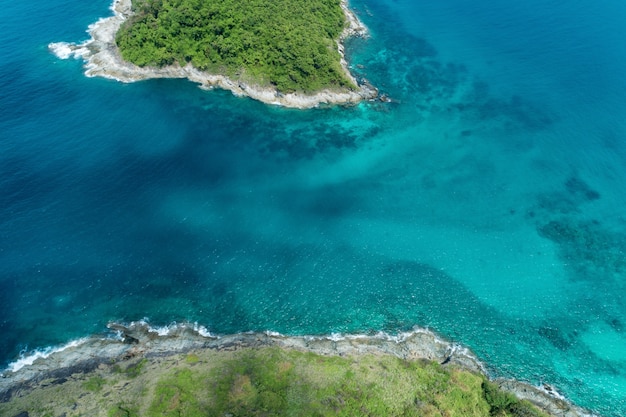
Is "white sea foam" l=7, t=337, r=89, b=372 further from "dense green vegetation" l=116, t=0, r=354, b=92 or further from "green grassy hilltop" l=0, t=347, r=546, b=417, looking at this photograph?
"dense green vegetation" l=116, t=0, r=354, b=92

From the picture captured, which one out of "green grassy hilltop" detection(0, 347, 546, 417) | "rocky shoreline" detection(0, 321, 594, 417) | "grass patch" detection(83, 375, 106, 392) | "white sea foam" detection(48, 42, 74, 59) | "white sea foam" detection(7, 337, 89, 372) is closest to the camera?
"green grassy hilltop" detection(0, 347, 546, 417)

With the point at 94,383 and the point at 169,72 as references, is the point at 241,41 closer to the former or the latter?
the point at 169,72

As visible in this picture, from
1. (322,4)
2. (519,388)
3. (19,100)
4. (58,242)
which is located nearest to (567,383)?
(519,388)

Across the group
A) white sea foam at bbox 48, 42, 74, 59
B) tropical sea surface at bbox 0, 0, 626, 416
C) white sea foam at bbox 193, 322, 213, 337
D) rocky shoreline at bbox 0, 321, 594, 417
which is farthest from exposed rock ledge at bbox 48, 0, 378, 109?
rocky shoreline at bbox 0, 321, 594, 417

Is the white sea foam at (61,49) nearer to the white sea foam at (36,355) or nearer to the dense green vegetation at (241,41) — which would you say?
the dense green vegetation at (241,41)

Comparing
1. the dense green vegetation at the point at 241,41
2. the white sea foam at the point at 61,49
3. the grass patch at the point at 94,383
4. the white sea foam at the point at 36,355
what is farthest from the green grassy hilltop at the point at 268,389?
the white sea foam at the point at 61,49

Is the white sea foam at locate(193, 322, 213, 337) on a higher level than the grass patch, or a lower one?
higher

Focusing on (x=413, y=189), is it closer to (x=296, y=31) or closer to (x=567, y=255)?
(x=567, y=255)

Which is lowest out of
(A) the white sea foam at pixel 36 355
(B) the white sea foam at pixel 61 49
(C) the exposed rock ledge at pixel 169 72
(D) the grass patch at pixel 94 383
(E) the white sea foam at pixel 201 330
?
(A) the white sea foam at pixel 36 355
